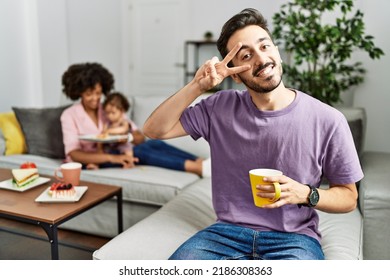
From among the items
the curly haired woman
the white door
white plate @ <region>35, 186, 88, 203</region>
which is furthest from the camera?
the white door

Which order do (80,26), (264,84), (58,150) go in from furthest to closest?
(80,26)
(58,150)
(264,84)

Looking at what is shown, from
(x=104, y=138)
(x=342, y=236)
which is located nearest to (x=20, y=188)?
(x=104, y=138)

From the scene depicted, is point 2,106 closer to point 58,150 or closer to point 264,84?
A: point 58,150

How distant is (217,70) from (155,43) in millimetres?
3968

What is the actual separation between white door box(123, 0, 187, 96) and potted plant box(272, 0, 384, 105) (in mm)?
2620

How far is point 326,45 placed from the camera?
80.5 inches

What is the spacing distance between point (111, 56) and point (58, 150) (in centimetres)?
258

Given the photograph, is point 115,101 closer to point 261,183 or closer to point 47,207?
point 47,207

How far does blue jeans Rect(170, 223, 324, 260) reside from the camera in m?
1.00

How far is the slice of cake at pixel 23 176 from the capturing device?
1467 millimetres

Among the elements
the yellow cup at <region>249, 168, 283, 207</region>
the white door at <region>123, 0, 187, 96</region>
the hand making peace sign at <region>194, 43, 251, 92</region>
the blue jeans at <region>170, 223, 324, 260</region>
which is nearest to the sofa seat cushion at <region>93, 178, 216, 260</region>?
the blue jeans at <region>170, 223, 324, 260</region>

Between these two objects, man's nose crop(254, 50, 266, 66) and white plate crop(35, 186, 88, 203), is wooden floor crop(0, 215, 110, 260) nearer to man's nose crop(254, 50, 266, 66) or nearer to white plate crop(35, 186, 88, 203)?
white plate crop(35, 186, 88, 203)

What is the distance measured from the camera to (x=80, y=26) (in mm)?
3758
